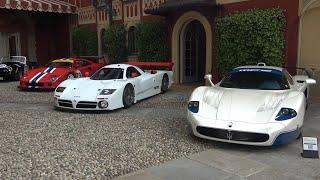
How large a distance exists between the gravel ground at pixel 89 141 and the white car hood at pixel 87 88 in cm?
42

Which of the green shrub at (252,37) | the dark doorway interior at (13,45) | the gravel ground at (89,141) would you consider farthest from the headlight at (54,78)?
the dark doorway interior at (13,45)

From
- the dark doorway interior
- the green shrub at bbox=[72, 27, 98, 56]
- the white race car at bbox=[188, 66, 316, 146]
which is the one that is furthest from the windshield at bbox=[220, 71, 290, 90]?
the dark doorway interior

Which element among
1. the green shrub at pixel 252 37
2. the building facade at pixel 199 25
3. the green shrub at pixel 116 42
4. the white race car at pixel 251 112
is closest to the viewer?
the white race car at pixel 251 112

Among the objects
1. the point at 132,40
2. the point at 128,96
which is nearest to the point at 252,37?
the point at 128,96

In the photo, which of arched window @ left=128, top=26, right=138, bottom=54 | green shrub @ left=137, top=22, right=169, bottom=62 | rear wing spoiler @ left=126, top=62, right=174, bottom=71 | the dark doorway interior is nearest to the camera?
rear wing spoiler @ left=126, top=62, right=174, bottom=71

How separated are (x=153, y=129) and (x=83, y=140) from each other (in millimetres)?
1357

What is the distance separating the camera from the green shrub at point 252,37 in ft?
31.4

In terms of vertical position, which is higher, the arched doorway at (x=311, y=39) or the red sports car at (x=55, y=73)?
the arched doorway at (x=311, y=39)

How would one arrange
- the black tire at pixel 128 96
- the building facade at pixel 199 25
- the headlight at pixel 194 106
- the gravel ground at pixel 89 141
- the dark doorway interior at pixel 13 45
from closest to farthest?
the gravel ground at pixel 89 141 < the headlight at pixel 194 106 < the black tire at pixel 128 96 < the building facade at pixel 199 25 < the dark doorway interior at pixel 13 45

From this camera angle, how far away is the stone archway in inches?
476

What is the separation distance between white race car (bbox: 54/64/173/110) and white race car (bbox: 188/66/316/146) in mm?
2553

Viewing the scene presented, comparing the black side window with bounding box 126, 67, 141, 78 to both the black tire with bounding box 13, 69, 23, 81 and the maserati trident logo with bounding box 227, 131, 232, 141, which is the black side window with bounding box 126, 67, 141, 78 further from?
the black tire with bounding box 13, 69, 23, 81

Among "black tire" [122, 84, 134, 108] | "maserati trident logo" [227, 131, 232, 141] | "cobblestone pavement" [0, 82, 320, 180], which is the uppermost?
"black tire" [122, 84, 134, 108]

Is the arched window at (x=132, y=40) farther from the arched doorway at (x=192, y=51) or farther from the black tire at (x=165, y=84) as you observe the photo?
the black tire at (x=165, y=84)
